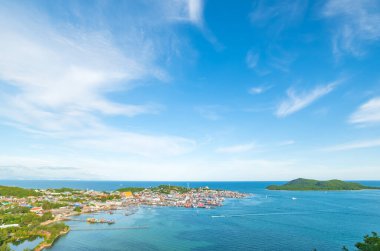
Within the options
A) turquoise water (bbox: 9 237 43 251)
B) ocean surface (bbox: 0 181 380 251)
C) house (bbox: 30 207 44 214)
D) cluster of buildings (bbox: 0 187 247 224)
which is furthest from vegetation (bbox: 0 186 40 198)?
turquoise water (bbox: 9 237 43 251)

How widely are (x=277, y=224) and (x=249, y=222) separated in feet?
21.0

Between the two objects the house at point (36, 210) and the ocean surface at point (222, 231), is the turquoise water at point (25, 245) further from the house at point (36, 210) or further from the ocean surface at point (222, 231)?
the house at point (36, 210)

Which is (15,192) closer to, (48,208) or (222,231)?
(48,208)

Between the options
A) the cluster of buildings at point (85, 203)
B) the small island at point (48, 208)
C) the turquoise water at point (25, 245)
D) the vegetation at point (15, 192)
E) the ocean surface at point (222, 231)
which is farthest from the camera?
the vegetation at point (15, 192)

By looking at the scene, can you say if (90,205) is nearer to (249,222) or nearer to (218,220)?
(218,220)

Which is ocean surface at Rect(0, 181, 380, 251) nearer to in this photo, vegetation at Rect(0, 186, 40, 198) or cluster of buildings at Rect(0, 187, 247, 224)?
cluster of buildings at Rect(0, 187, 247, 224)

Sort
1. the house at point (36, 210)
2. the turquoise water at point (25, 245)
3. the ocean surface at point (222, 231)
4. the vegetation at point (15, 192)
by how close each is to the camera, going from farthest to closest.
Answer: the vegetation at point (15, 192) < the house at point (36, 210) < the ocean surface at point (222, 231) < the turquoise water at point (25, 245)

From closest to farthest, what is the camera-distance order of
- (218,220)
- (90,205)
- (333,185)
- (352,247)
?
(352,247) < (218,220) < (90,205) < (333,185)

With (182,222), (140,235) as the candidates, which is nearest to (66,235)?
(140,235)

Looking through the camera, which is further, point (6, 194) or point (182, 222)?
point (6, 194)

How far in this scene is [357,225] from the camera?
62.1 m

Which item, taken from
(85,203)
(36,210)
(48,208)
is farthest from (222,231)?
(85,203)

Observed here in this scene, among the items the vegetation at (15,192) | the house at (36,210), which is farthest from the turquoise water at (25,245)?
the vegetation at (15,192)

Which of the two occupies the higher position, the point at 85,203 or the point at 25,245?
the point at 85,203
